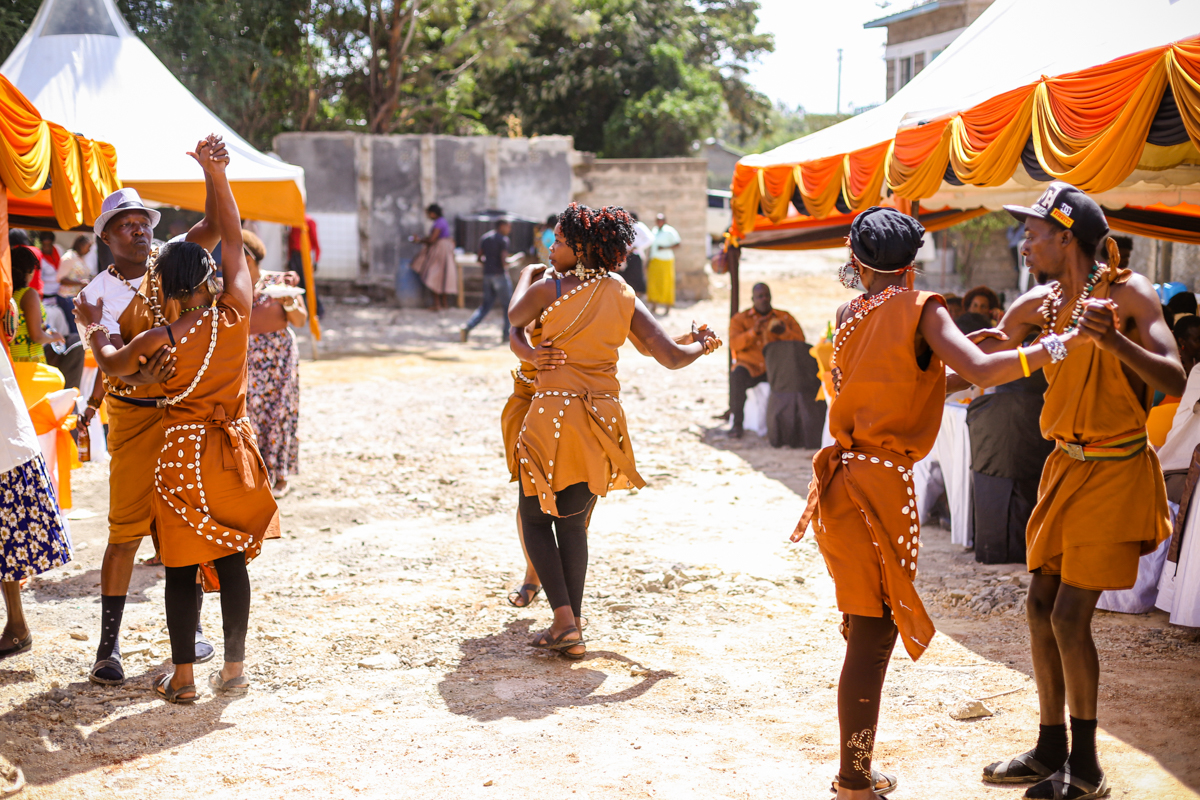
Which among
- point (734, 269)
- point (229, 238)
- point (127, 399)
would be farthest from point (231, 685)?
point (734, 269)

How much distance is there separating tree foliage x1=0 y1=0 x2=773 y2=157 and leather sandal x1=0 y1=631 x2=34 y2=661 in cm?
875

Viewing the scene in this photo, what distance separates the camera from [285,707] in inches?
154

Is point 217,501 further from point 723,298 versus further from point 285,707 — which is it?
point 723,298

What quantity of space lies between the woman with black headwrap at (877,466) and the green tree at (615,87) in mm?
23146

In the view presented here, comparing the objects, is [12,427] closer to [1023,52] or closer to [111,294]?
[111,294]

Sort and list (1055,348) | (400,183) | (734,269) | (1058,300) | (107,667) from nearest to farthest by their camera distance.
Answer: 1. (1055,348)
2. (1058,300)
3. (107,667)
4. (734,269)
5. (400,183)

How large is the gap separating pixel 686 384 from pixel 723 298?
1055 centimetres

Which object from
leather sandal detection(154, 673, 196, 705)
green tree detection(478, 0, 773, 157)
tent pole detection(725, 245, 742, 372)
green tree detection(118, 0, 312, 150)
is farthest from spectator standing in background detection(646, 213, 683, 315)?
leather sandal detection(154, 673, 196, 705)

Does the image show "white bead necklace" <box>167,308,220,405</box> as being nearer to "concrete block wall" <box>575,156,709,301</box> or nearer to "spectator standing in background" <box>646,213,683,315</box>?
"spectator standing in background" <box>646,213,683,315</box>

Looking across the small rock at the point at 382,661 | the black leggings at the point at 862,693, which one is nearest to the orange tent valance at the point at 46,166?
the small rock at the point at 382,661

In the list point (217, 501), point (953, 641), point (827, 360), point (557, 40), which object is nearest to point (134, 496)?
point (217, 501)

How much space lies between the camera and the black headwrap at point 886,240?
9.59 ft

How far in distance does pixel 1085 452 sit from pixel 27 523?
3.89 m

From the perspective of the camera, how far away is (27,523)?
4.15 metres
